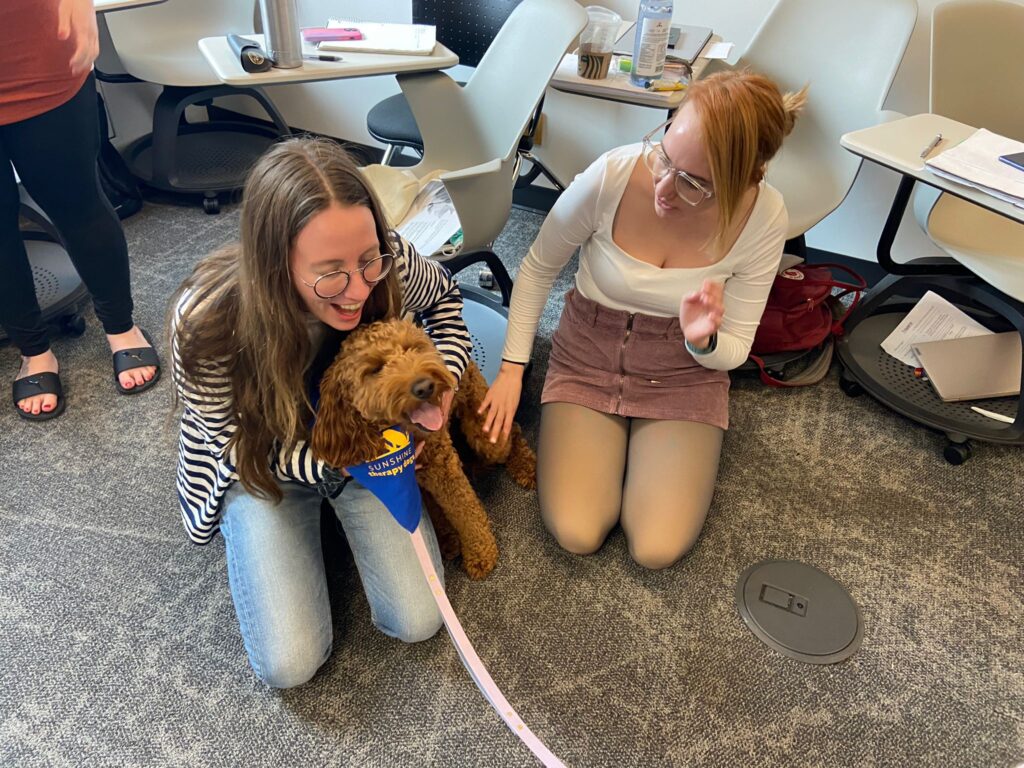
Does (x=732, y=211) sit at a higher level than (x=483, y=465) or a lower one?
higher

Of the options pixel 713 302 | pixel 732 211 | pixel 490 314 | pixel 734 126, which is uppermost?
pixel 734 126

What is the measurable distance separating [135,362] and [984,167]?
7.26 ft

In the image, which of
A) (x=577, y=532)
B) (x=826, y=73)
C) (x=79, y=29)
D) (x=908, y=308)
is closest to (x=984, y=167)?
(x=826, y=73)

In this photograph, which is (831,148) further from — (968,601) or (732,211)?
(968,601)

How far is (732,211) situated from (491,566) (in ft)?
2.94

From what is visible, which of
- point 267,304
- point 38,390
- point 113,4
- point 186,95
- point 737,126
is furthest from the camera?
point 186,95

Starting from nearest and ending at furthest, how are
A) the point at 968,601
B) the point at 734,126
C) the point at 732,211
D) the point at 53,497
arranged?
the point at 734,126
the point at 732,211
the point at 968,601
the point at 53,497

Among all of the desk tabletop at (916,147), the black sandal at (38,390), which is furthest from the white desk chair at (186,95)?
the desk tabletop at (916,147)

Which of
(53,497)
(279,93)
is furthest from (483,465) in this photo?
(279,93)

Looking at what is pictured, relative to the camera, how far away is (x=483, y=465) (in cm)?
170

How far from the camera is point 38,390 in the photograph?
1898 millimetres

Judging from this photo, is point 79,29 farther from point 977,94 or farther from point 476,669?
point 977,94

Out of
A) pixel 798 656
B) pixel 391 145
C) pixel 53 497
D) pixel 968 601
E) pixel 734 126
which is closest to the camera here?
pixel 734 126

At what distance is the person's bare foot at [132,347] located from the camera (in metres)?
1.96
